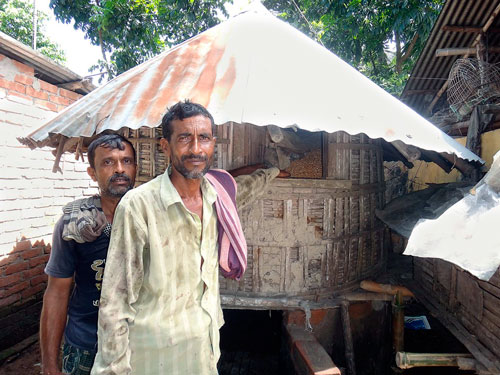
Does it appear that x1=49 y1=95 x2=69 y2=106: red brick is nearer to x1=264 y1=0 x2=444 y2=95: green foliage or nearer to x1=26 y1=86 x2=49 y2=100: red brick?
x1=26 y1=86 x2=49 y2=100: red brick

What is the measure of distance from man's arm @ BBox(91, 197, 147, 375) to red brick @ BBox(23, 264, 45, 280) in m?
3.64

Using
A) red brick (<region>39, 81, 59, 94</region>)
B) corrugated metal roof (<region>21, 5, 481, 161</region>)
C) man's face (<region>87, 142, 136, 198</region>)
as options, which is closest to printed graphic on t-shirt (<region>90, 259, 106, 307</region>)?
man's face (<region>87, 142, 136, 198</region>)

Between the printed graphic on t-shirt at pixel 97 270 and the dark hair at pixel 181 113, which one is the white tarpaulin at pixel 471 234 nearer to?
the dark hair at pixel 181 113

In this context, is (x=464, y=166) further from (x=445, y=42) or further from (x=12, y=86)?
(x=12, y=86)

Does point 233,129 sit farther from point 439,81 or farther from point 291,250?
point 439,81

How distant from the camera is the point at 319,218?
12.8 feet

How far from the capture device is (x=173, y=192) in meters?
1.81

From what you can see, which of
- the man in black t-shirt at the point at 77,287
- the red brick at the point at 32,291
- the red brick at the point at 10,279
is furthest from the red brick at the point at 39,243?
the man in black t-shirt at the point at 77,287

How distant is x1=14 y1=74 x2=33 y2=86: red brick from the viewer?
4.40 metres

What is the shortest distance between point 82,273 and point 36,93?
3.77 metres

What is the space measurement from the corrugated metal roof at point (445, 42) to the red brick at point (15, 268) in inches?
268

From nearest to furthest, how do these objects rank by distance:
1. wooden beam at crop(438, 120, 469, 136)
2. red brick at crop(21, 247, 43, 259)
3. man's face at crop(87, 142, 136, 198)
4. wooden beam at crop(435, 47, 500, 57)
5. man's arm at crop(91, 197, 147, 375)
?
1. man's arm at crop(91, 197, 147, 375)
2. man's face at crop(87, 142, 136, 198)
3. red brick at crop(21, 247, 43, 259)
4. wooden beam at crop(438, 120, 469, 136)
5. wooden beam at crop(435, 47, 500, 57)

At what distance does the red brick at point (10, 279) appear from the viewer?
419 cm

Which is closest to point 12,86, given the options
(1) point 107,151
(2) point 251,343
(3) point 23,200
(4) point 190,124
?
(3) point 23,200
